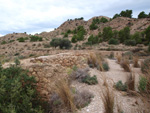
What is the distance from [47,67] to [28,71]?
0.65 meters

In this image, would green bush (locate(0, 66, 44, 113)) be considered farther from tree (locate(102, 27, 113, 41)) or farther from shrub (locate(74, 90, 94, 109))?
tree (locate(102, 27, 113, 41))

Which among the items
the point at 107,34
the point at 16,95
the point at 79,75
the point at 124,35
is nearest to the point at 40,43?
the point at 107,34

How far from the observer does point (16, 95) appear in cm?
247

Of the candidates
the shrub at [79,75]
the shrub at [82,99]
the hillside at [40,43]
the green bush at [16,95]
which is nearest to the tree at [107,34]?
the hillside at [40,43]

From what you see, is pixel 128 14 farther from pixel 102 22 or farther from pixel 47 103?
pixel 47 103

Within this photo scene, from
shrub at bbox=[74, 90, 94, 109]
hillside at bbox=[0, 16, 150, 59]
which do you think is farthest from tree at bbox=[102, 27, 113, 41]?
shrub at bbox=[74, 90, 94, 109]

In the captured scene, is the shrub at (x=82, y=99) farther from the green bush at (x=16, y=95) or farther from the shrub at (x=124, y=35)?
the shrub at (x=124, y=35)

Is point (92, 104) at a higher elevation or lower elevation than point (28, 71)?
lower

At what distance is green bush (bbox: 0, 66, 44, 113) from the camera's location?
7.58ft

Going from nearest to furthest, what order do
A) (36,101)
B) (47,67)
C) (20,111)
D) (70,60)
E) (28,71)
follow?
(20,111)
(36,101)
(28,71)
(47,67)
(70,60)

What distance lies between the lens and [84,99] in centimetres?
311

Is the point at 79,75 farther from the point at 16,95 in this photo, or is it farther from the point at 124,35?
the point at 124,35

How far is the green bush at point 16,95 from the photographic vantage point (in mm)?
2311

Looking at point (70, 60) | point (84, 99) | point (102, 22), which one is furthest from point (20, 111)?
point (102, 22)
